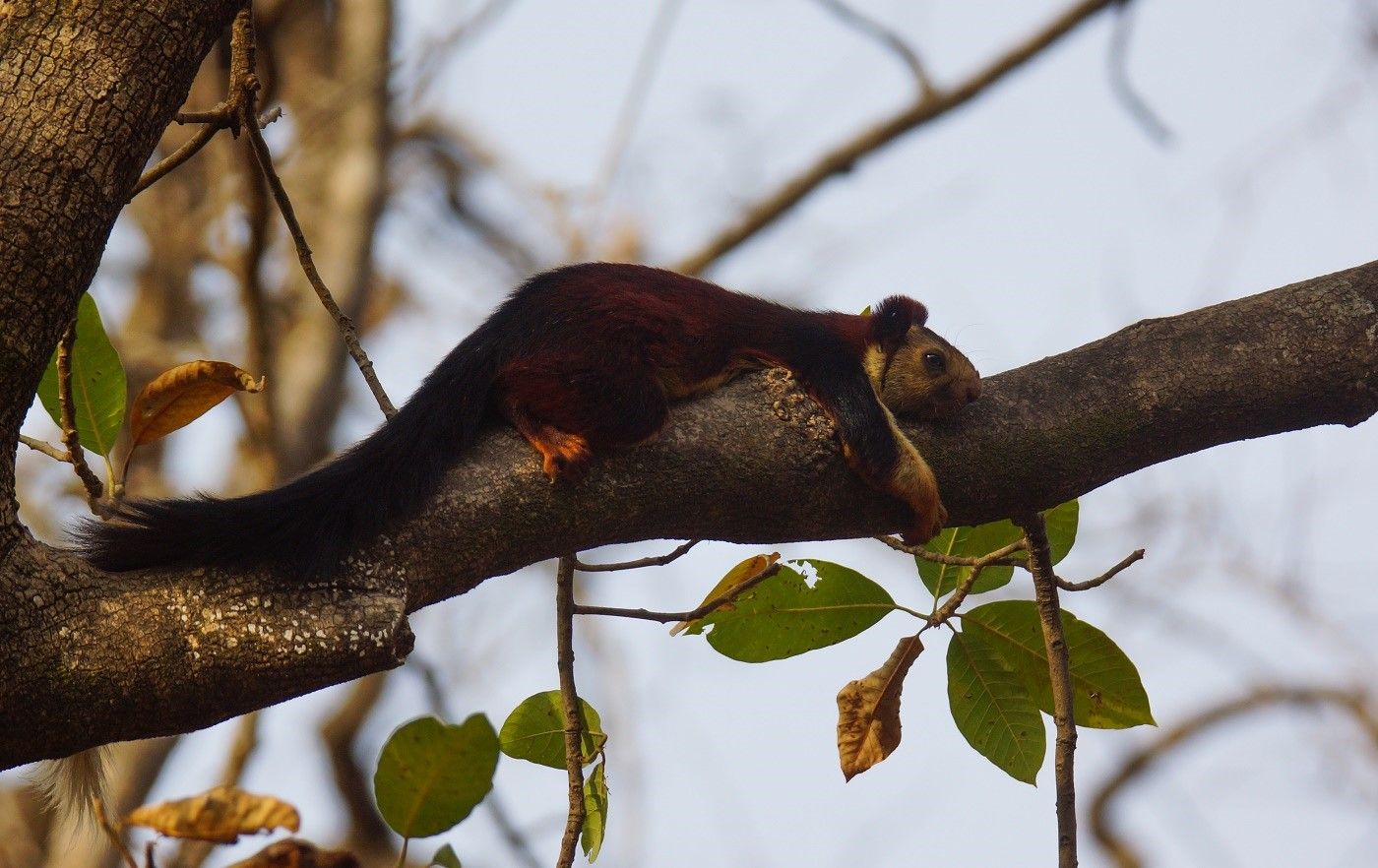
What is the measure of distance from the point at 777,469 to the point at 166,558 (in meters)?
1.08

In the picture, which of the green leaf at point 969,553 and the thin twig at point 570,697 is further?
the green leaf at point 969,553

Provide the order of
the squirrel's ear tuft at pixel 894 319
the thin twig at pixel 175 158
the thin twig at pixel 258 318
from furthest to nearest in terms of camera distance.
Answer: the thin twig at pixel 258 318 → the squirrel's ear tuft at pixel 894 319 → the thin twig at pixel 175 158

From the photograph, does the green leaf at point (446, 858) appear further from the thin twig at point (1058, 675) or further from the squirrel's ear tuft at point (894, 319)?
the squirrel's ear tuft at point (894, 319)

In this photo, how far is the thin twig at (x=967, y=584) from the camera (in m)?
2.86

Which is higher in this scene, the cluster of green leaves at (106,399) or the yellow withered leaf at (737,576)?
the cluster of green leaves at (106,399)

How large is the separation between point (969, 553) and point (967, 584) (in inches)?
14.5

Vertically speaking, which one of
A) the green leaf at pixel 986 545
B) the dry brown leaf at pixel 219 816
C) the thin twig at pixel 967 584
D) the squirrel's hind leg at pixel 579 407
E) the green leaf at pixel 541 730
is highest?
the squirrel's hind leg at pixel 579 407

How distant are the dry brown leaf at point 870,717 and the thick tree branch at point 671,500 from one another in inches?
15.1

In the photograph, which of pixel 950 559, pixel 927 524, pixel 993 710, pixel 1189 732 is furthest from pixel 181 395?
pixel 1189 732

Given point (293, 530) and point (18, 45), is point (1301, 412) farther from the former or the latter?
point (18, 45)

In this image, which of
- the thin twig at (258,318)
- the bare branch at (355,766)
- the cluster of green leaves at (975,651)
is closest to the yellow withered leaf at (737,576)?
the cluster of green leaves at (975,651)

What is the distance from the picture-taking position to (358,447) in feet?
8.45

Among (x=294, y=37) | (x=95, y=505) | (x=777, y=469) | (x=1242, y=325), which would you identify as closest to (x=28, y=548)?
(x=95, y=505)

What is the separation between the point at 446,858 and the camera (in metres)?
2.55
